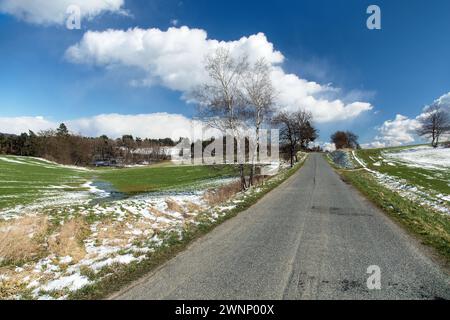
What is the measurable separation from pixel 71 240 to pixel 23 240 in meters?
1.53

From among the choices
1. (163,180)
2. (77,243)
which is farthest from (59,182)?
(77,243)

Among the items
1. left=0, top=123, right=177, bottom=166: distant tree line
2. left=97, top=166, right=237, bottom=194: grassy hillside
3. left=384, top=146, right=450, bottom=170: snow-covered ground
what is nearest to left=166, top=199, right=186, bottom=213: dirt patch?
left=97, top=166, right=237, bottom=194: grassy hillside

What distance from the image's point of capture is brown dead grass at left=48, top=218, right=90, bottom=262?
941cm

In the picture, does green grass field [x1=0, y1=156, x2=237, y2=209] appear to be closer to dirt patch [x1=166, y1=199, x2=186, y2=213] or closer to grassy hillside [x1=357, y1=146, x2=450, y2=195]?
dirt patch [x1=166, y1=199, x2=186, y2=213]

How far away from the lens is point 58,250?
9.71 m

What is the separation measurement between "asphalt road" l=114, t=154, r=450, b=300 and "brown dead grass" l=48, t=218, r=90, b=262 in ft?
13.2

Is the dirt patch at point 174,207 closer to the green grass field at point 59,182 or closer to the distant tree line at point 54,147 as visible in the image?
the green grass field at point 59,182

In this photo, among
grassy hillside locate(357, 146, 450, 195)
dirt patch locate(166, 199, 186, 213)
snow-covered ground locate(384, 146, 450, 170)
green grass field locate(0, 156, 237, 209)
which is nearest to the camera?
dirt patch locate(166, 199, 186, 213)

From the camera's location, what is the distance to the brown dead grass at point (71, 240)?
9.41 meters

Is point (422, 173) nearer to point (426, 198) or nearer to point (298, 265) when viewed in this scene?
point (426, 198)

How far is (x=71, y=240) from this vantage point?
1068cm

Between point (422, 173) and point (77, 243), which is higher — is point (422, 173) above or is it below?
above
